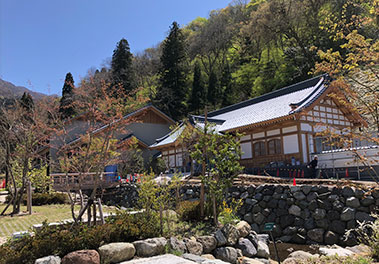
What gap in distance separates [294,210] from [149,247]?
741cm

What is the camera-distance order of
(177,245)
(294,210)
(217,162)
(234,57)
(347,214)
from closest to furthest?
(177,245) → (217,162) → (347,214) → (294,210) → (234,57)

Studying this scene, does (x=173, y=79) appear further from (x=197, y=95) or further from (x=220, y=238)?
(x=220, y=238)

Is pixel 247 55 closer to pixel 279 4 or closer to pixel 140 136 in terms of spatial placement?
pixel 279 4

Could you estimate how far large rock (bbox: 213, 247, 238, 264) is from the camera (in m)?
6.99

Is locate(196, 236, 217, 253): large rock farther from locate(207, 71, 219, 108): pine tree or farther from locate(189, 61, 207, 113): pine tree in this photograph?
locate(207, 71, 219, 108): pine tree

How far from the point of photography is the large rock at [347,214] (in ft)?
33.0

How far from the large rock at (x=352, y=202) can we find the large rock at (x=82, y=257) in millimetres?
8664

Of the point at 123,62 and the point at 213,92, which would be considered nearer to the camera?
the point at 213,92

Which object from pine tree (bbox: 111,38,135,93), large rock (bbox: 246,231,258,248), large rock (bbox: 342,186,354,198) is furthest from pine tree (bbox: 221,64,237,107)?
large rock (bbox: 246,231,258,248)

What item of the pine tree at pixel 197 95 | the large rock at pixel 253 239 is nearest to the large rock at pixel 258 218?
the large rock at pixel 253 239

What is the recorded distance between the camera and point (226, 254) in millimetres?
7020

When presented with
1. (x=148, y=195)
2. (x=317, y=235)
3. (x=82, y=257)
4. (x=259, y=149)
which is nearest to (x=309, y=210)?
(x=317, y=235)

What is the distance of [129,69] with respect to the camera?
38.6 m

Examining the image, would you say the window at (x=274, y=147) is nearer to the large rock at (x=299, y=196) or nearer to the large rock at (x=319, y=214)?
the large rock at (x=299, y=196)
